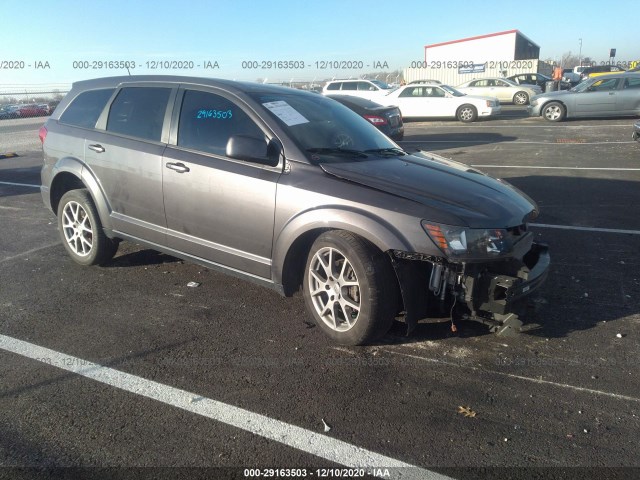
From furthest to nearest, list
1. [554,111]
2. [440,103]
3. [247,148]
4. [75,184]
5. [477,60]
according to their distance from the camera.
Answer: [477,60] → [440,103] → [554,111] → [75,184] → [247,148]

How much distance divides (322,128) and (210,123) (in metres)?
0.92

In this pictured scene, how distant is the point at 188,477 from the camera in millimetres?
2518

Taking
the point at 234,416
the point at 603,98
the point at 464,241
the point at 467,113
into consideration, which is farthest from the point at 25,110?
the point at 464,241

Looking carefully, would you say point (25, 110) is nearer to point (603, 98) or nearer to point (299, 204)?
point (603, 98)

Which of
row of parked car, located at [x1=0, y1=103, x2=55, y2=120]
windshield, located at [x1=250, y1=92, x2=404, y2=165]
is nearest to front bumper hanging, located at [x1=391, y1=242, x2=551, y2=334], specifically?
windshield, located at [x1=250, y1=92, x2=404, y2=165]

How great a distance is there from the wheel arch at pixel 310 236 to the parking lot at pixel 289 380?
43 centimetres

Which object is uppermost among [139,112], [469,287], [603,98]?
[603,98]

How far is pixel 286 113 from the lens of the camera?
4227 mm

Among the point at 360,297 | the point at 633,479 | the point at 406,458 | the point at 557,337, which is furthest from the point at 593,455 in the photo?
the point at 360,297

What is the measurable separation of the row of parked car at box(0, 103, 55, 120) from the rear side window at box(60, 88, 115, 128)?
95.2 feet

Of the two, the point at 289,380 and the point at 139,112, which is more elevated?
the point at 139,112

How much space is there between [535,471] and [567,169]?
8.67 meters

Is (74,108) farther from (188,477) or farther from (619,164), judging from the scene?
(619,164)

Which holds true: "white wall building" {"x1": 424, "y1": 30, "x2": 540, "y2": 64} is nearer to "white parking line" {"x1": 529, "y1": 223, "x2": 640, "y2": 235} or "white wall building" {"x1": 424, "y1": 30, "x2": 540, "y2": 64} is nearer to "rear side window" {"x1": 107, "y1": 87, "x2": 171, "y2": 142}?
"white parking line" {"x1": 529, "y1": 223, "x2": 640, "y2": 235}
